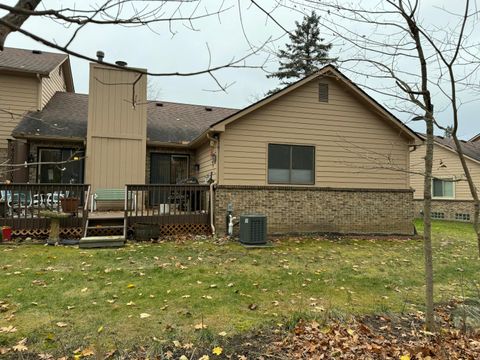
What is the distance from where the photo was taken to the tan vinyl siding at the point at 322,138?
1126 cm

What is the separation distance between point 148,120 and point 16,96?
17.1 feet

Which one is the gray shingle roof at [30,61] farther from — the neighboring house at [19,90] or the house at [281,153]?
the house at [281,153]

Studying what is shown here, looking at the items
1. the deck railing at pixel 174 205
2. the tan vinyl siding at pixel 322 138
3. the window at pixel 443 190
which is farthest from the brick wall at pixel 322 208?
the window at pixel 443 190

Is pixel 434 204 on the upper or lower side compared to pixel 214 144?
lower

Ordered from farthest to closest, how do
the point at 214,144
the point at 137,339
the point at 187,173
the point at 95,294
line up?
the point at 187,173, the point at 214,144, the point at 95,294, the point at 137,339

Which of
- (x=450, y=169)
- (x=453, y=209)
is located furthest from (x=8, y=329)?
(x=450, y=169)

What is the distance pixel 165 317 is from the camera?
440 centimetres

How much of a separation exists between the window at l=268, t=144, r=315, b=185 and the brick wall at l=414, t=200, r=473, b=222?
13.1 metres

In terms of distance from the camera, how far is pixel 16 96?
14.0 m

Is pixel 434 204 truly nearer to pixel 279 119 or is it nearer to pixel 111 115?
pixel 279 119


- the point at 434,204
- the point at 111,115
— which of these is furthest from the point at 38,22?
the point at 434,204

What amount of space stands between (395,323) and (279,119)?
27.1 ft

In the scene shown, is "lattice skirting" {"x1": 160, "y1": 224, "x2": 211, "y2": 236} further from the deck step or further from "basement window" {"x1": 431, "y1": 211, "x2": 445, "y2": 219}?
"basement window" {"x1": 431, "y1": 211, "x2": 445, "y2": 219}

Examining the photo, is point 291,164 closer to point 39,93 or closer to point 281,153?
point 281,153
